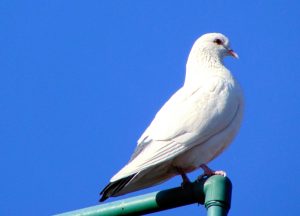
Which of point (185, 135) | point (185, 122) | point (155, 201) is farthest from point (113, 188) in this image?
point (155, 201)

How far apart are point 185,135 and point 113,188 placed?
1.09m

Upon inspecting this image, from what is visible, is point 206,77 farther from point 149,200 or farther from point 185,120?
point 149,200

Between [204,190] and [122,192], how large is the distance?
77.3 inches

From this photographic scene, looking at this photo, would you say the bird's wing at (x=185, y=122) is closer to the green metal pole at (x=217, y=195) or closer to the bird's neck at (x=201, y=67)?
the bird's neck at (x=201, y=67)

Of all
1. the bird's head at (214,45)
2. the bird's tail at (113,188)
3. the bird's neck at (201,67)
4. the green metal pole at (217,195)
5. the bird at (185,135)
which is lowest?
the green metal pole at (217,195)

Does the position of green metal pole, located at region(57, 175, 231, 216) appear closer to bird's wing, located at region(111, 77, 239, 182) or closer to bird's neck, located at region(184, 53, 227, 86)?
bird's wing, located at region(111, 77, 239, 182)

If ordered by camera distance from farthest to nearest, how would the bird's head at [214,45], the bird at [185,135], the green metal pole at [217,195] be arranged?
the bird's head at [214,45] < the bird at [185,135] < the green metal pole at [217,195]

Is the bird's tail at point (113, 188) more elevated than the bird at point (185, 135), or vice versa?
the bird at point (185, 135)

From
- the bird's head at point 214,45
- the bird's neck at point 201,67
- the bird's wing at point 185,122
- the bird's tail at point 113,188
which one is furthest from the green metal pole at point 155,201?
the bird's head at point 214,45

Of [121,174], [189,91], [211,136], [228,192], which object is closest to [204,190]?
[228,192]

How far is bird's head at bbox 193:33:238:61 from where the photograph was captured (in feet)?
31.4

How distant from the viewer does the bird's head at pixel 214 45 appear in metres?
9.56

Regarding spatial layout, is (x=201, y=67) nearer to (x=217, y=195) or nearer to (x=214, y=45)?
(x=214, y=45)

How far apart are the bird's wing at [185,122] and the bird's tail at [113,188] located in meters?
0.11
